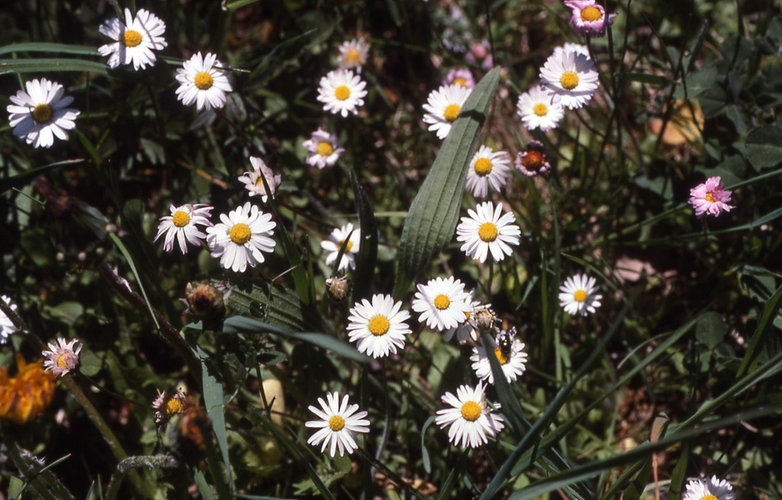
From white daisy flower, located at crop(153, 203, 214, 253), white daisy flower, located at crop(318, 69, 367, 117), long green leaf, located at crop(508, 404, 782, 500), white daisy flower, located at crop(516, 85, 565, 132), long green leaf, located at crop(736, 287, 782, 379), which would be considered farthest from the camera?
white daisy flower, located at crop(318, 69, 367, 117)

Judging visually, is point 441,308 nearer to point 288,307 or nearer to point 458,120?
point 288,307

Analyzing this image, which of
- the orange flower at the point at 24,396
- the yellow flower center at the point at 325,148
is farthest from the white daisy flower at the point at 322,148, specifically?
the orange flower at the point at 24,396

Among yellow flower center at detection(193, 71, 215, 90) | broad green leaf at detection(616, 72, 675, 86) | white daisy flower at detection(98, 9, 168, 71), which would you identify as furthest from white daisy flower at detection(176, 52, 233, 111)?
broad green leaf at detection(616, 72, 675, 86)

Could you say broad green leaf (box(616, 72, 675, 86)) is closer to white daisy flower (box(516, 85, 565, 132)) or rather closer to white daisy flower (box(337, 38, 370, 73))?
white daisy flower (box(516, 85, 565, 132))

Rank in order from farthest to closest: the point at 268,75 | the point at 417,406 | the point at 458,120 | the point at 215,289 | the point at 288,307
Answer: the point at 268,75, the point at 417,406, the point at 458,120, the point at 288,307, the point at 215,289

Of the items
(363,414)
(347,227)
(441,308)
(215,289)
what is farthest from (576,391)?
(215,289)

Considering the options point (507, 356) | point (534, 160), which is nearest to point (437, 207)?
point (534, 160)

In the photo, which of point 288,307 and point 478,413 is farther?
point 288,307

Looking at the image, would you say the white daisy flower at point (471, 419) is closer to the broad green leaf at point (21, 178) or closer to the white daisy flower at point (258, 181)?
the white daisy flower at point (258, 181)
